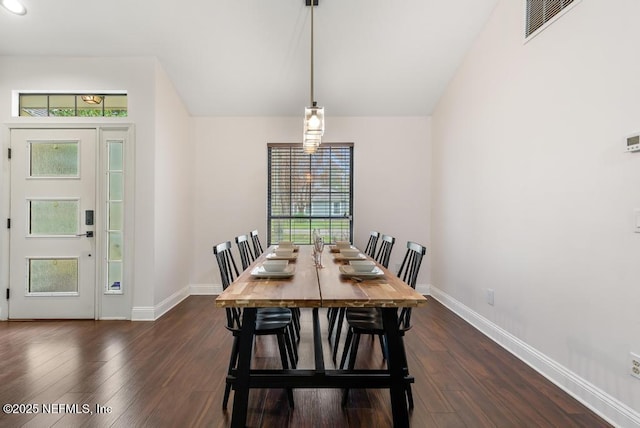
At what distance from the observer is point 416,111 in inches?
173

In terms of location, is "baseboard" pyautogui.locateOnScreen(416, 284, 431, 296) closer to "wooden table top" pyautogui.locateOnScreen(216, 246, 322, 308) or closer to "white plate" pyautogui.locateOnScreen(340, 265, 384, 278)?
"white plate" pyautogui.locateOnScreen(340, 265, 384, 278)

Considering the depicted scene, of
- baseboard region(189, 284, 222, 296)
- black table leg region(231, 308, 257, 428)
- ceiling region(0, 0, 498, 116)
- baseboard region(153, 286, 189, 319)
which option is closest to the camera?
black table leg region(231, 308, 257, 428)

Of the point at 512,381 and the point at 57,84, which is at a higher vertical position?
the point at 57,84

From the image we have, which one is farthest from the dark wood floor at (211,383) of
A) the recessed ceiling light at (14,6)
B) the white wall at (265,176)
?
the recessed ceiling light at (14,6)

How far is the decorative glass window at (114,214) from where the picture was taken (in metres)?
A: 3.48

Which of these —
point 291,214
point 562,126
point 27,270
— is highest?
point 562,126

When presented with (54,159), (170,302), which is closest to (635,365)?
(170,302)

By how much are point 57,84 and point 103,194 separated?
132cm

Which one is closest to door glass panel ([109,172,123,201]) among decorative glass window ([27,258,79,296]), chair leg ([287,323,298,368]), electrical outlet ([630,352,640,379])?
decorative glass window ([27,258,79,296])

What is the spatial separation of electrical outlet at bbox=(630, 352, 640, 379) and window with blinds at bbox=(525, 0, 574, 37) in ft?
7.58

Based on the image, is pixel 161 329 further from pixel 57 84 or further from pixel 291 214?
pixel 57 84

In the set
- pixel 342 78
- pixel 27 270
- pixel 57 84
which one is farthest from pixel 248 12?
pixel 27 270

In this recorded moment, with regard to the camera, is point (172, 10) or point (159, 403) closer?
point (159, 403)

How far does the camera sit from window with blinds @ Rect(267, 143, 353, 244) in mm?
4559
